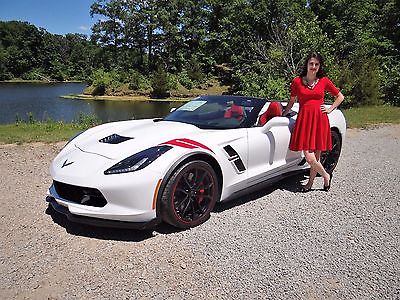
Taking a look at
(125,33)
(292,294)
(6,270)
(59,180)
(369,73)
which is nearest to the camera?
(292,294)

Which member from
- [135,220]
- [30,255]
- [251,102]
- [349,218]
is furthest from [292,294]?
[251,102]

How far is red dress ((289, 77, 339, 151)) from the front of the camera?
410 cm

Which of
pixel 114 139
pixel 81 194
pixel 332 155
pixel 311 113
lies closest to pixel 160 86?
pixel 332 155

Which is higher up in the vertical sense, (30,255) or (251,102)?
(251,102)

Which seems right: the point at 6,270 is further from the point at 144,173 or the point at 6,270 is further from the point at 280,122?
the point at 280,122

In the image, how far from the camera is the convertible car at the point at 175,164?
2986mm

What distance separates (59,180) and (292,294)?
217 cm

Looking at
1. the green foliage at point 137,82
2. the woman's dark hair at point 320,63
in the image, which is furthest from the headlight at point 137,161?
the green foliage at point 137,82

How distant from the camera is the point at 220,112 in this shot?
13.7 ft

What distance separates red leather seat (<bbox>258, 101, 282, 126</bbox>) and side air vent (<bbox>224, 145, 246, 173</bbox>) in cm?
63

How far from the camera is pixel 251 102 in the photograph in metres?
4.32

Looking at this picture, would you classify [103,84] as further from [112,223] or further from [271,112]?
[112,223]

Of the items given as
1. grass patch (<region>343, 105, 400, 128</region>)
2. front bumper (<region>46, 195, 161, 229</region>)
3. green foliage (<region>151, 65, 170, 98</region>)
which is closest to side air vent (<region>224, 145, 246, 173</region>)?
front bumper (<region>46, 195, 161, 229</region>)

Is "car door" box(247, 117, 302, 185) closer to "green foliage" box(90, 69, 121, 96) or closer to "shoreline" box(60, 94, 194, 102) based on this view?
"shoreline" box(60, 94, 194, 102)
